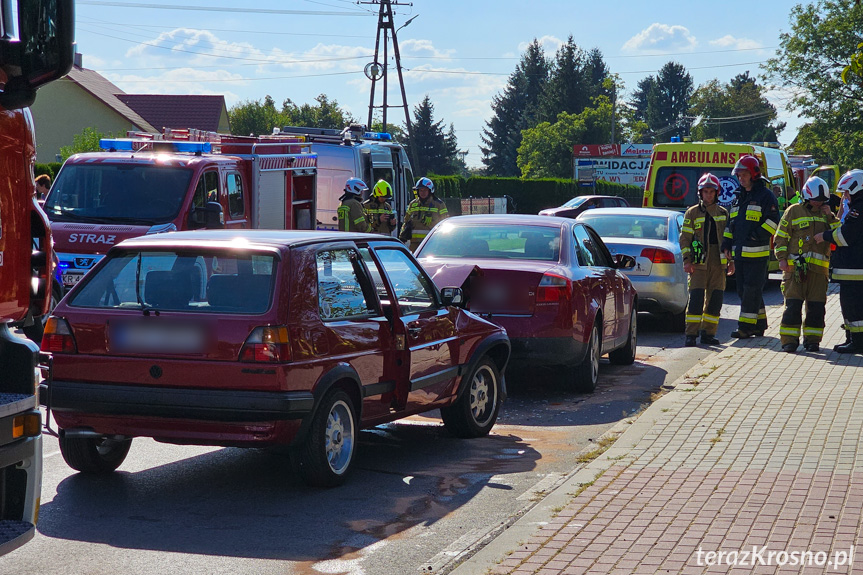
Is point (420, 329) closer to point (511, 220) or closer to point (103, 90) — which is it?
point (511, 220)

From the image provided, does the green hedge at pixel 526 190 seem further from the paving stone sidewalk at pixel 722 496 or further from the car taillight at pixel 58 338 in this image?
the car taillight at pixel 58 338

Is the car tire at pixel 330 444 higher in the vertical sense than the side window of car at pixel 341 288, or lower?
lower

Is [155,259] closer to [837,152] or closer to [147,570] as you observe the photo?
[147,570]

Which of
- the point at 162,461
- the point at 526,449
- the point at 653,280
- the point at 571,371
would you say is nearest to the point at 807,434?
the point at 526,449

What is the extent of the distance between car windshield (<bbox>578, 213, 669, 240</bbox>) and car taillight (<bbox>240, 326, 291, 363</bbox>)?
959 centimetres

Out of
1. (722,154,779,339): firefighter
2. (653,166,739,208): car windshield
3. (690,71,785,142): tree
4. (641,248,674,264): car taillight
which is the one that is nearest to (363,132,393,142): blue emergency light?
(653,166,739,208): car windshield

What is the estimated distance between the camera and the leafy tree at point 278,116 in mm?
104625

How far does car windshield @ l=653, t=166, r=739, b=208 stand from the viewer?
21.2 m

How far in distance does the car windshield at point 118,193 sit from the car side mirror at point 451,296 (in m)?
6.29

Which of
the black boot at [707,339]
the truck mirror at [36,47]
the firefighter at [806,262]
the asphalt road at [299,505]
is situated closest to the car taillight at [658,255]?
the black boot at [707,339]

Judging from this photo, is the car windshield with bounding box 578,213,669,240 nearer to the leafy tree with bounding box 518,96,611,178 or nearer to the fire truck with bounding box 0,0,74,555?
the fire truck with bounding box 0,0,74,555

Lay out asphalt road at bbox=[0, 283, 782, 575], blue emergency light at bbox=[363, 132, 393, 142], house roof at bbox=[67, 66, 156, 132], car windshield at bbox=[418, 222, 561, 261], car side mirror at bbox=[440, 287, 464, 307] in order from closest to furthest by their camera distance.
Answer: asphalt road at bbox=[0, 283, 782, 575]
car side mirror at bbox=[440, 287, 464, 307]
car windshield at bbox=[418, 222, 561, 261]
blue emergency light at bbox=[363, 132, 393, 142]
house roof at bbox=[67, 66, 156, 132]

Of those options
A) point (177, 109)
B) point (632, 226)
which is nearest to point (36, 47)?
point (632, 226)

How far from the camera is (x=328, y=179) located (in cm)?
2038
